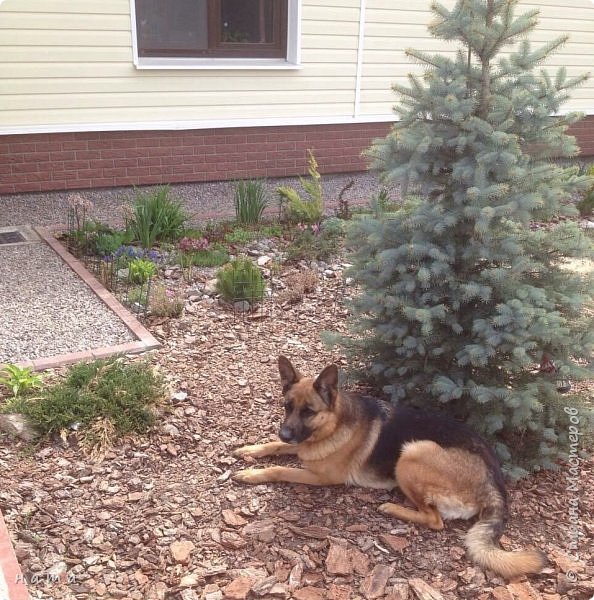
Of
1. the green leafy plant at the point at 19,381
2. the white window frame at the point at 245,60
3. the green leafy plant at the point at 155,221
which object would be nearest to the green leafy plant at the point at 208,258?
the green leafy plant at the point at 155,221

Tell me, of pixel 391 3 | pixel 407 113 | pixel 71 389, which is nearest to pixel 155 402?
pixel 71 389

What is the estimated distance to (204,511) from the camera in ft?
10.9

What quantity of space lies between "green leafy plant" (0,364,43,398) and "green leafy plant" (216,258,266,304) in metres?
2.00

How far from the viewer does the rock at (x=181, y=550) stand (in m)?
2.98

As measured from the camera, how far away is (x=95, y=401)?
12.8 feet

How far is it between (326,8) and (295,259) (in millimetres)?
4878

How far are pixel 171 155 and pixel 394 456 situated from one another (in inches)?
276

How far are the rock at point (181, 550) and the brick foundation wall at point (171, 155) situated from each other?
688 centimetres

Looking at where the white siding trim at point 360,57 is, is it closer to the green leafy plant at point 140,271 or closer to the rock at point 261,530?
the green leafy plant at point 140,271

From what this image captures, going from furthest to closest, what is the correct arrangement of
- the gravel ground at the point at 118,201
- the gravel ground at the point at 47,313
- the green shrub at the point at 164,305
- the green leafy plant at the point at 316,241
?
the gravel ground at the point at 118,201
the green leafy plant at the point at 316,241
the green shrub at the point at 164,305
the gravel ground at the point at 47,313

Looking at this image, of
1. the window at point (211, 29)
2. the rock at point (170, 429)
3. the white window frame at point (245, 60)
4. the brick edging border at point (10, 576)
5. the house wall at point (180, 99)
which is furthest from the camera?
the window at point (211, 29)

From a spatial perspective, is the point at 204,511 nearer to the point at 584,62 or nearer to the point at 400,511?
the point at 400,511

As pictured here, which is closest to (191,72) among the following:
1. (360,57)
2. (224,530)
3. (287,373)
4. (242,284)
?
(360,57)

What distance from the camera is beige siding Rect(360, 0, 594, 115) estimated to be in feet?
32.6
